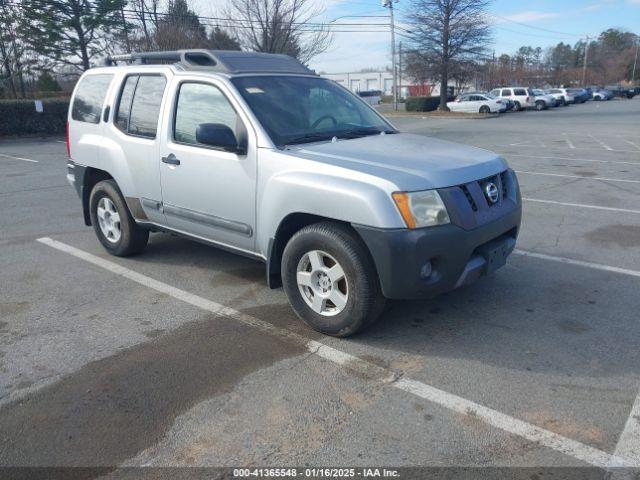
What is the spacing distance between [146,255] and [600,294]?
454 centimetres

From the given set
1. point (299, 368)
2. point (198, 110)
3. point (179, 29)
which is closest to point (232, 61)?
point (198, 110)

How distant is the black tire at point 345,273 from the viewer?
143 inches

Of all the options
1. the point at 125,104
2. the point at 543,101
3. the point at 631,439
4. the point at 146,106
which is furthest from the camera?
the point at 543,101

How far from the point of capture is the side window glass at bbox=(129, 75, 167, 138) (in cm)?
502

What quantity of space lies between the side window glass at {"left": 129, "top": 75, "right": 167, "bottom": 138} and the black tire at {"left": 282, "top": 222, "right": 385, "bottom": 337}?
2019 millimetres

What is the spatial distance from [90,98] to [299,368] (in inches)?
161

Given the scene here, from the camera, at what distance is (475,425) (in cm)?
294

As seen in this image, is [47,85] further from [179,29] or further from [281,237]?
[281,237]

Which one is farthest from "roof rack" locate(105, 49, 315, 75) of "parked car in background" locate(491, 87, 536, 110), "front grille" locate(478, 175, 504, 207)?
"parked car in background" locate(491, 87, 536, 110)

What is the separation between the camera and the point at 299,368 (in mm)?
3564

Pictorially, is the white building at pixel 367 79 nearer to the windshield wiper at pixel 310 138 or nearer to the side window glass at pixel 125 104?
the side window glass at pixel 125 104

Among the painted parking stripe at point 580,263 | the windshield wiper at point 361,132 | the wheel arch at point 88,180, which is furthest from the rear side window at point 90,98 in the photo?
the painted parking stripe at point 580,263

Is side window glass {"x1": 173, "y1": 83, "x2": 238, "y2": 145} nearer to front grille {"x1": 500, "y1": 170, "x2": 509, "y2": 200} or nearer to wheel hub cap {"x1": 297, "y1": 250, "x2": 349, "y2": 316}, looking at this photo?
wheel hub cap {"x1": 297, "y1": 250, "x2": 349, "y2": 316}

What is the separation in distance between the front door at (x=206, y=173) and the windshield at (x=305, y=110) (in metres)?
0.22
